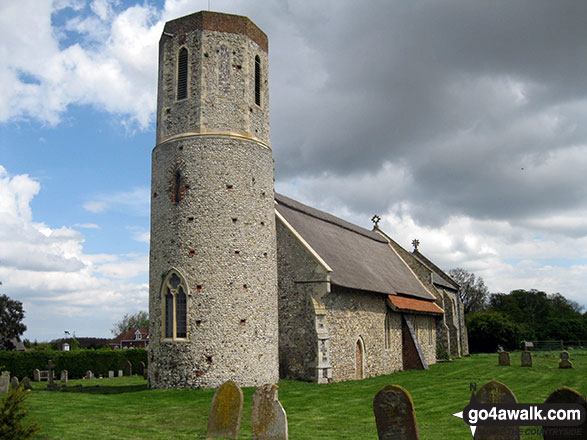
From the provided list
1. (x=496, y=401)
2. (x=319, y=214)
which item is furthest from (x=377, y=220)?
(x=496, y=401)

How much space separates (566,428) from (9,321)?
5479 cm

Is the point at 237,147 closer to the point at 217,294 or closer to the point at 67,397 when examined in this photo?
the point at 217,294

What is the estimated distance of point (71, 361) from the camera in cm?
3366

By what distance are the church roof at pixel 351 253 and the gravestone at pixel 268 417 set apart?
1161 centimetres

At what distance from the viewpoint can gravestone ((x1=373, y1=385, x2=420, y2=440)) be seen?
913 centimetres

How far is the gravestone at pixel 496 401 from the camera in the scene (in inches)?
351

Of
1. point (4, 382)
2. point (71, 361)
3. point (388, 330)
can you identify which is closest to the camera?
point (4, 382)

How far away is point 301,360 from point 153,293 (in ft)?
21.7

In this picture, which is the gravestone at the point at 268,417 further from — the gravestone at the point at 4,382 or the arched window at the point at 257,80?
the arched window at the point at 257,80

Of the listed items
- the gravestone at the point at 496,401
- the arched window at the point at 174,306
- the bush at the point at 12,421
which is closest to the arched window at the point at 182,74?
the arched window at the point at 174,306

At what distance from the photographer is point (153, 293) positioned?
20234mm

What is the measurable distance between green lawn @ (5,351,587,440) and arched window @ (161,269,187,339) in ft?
6.91

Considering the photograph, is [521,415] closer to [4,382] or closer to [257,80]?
[257,80]

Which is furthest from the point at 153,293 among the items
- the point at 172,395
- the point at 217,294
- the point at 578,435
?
the point at 578,435
